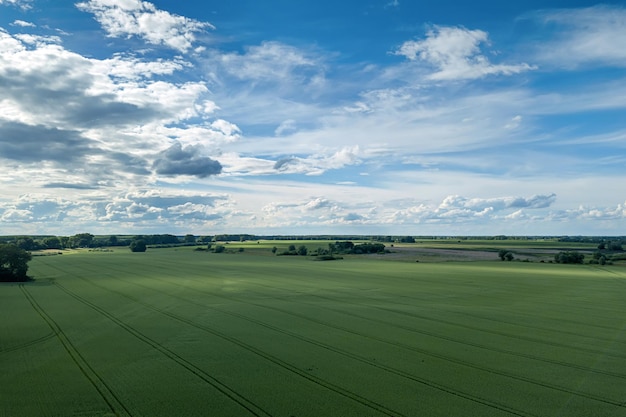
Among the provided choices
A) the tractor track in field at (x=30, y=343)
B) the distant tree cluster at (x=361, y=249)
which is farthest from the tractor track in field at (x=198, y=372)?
the distant tree cluster at (x=361, y=249)

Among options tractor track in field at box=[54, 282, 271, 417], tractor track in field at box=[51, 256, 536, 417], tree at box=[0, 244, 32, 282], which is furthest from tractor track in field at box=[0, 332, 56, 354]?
tree at box=[0, 244, 32, 282]

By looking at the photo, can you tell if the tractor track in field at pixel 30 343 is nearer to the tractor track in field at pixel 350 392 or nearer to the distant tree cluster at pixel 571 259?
the tractor track in field at pixel 350 392

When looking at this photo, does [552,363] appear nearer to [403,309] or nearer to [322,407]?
[322,407]

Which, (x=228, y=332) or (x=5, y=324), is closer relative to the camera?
(x=228, y=332)

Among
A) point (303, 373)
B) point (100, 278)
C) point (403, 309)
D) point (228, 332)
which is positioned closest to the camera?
point (303, 373)

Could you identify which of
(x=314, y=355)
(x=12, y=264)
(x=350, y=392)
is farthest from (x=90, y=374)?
(x=12, y=264)

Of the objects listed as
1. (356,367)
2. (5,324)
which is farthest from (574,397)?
(5,324)
